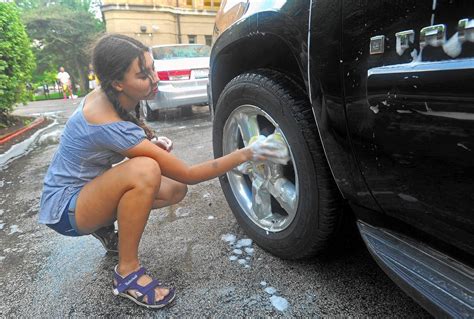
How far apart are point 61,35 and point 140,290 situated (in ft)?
101

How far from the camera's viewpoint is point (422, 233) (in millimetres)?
1104

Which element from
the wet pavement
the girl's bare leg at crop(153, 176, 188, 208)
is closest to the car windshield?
the wet pavement

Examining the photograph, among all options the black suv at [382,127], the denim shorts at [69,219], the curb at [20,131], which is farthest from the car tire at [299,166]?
the curb at [20,131]

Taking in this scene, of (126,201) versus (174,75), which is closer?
(126,201)

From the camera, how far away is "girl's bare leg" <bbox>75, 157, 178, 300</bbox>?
1521mm

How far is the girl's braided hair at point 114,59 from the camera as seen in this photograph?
146 cm

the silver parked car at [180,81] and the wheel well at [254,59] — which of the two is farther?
the silver parked car at [180,81]

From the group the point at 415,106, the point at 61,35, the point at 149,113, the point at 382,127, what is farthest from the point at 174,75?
the point at 61,35

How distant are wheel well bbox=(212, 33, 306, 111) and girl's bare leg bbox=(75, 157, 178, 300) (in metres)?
0.72

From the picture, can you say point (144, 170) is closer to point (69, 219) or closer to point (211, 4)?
point (69, 219)

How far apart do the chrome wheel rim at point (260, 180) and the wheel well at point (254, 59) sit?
235 millimetres

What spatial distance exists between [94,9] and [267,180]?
3907 cm

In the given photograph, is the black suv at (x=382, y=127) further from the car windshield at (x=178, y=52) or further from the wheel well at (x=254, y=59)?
the car windshield at (x=178, y=52)

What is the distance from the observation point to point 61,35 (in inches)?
1082
